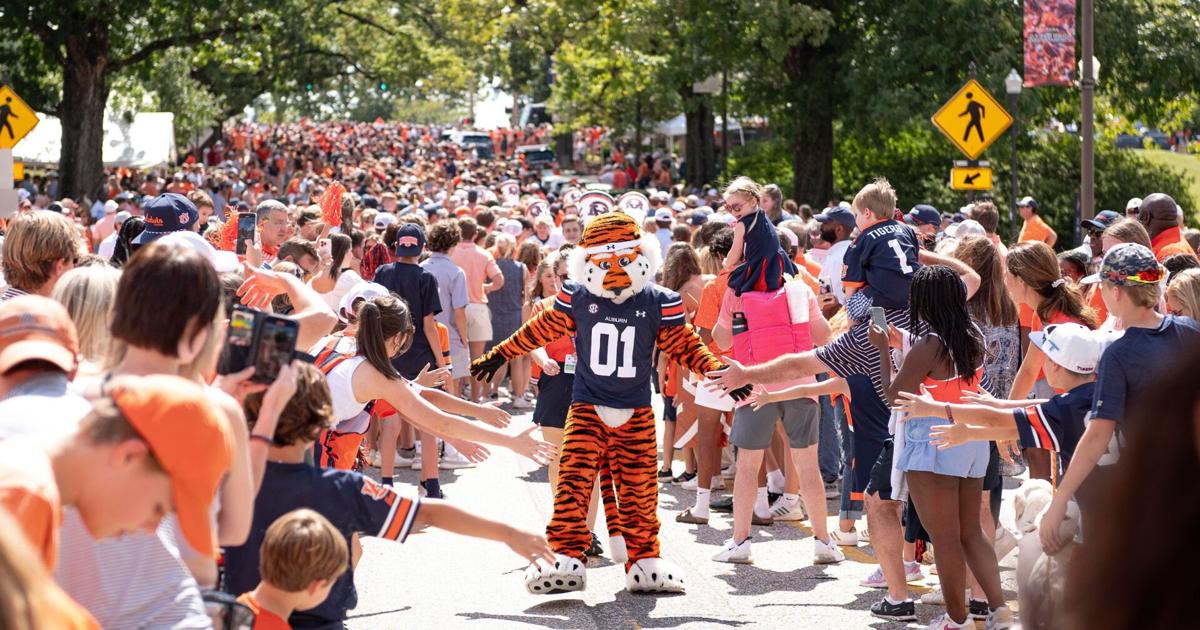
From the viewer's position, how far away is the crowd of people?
11.0ft

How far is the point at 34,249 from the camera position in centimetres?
627

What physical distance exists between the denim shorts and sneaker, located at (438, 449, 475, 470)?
21.0 feet

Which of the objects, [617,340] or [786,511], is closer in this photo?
[617,340]

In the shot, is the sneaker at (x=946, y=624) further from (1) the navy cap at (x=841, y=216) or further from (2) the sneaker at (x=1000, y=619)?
(1) the navy cap at (x=841, y=216)

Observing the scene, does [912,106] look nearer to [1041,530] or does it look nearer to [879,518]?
[879,518]

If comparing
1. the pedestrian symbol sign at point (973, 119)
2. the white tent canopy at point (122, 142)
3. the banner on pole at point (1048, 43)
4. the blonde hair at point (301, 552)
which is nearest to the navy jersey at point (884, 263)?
the blonde hair at point (301, 552)

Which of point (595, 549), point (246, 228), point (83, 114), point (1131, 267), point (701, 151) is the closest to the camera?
point (1131, 267)

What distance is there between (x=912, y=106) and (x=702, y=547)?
20.8 m

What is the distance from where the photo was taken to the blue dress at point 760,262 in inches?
384

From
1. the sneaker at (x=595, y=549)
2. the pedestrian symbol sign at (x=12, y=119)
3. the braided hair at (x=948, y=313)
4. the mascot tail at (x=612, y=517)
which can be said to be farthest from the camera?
the pedestrian symbol sign at (x=12, y=119)

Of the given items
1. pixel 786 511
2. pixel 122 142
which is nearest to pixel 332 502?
pixel 786 511

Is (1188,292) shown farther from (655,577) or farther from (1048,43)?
(1048,43)

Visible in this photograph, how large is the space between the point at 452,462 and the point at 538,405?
3.26 m

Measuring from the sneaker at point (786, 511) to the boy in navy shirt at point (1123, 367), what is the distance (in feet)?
16.6
